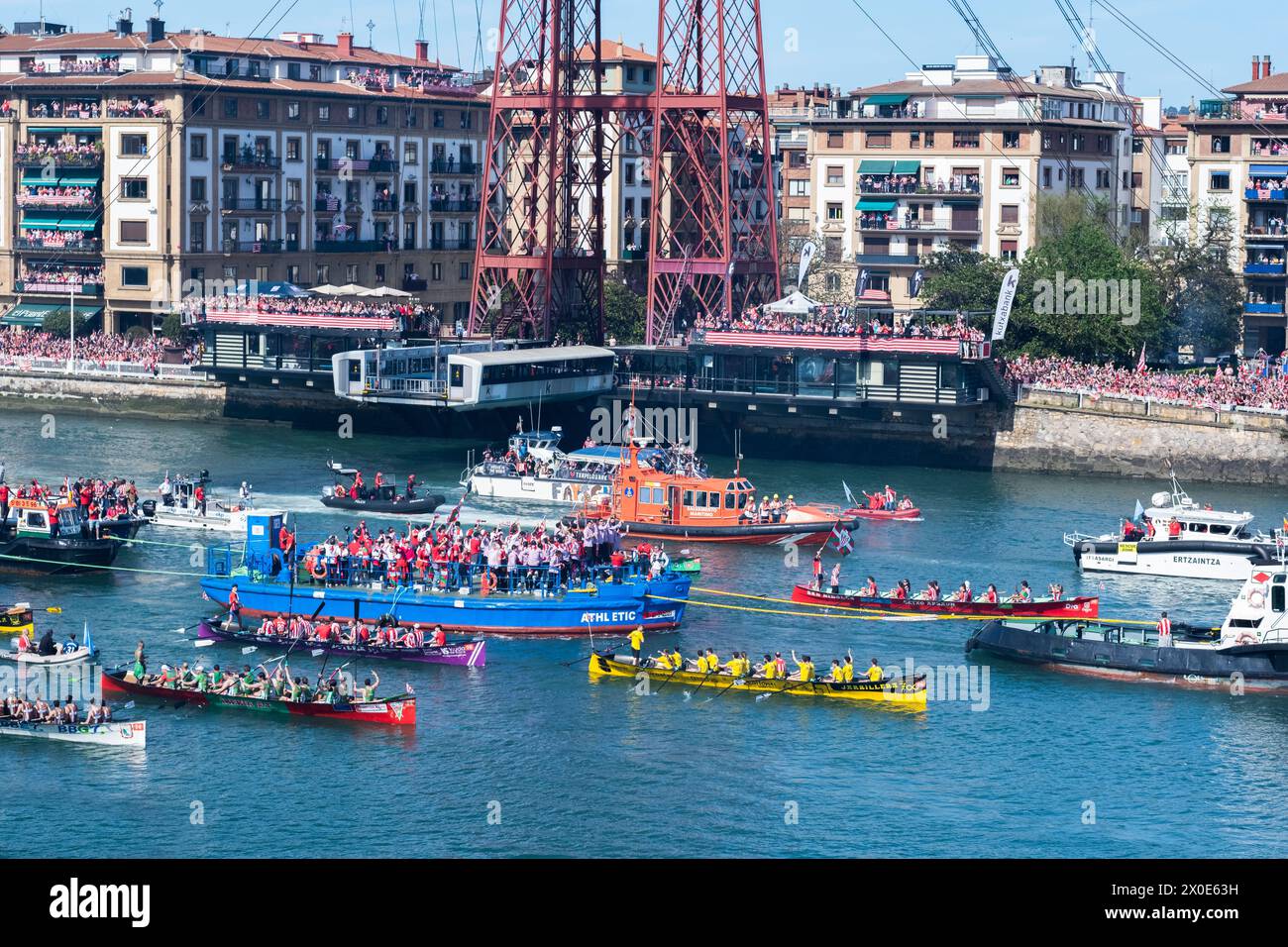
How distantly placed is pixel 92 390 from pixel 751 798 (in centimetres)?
7727

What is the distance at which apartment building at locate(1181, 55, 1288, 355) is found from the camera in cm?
12475

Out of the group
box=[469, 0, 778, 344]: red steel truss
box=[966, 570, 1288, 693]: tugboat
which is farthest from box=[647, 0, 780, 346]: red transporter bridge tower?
box=[966, 570, 1288, 693]: tugboat

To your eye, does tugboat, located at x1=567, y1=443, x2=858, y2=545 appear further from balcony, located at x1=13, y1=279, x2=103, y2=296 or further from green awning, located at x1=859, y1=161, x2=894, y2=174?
balcony, located at x1=13, y1=279, x2=103, y2=296

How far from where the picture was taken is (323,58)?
137875mm

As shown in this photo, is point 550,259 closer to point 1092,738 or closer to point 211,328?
point 211,328

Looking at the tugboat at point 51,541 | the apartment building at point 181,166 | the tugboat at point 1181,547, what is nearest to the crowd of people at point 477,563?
the tugboat at point 51,541

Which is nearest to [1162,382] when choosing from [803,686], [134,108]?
[803,686]

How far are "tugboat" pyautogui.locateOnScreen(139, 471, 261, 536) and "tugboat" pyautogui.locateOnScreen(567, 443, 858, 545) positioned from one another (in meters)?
12.9

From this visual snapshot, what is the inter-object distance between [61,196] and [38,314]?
7134 millimetres

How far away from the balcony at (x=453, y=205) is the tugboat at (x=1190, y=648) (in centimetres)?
8975

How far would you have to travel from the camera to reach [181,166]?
4943 inches

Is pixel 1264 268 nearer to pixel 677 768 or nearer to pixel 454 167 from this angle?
pixel 454 167

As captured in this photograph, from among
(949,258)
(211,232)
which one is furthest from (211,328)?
(949,258)

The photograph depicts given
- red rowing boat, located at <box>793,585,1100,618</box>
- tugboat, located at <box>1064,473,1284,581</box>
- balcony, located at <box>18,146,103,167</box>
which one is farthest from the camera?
balcony, located at <box>18,146,103,167</box>
